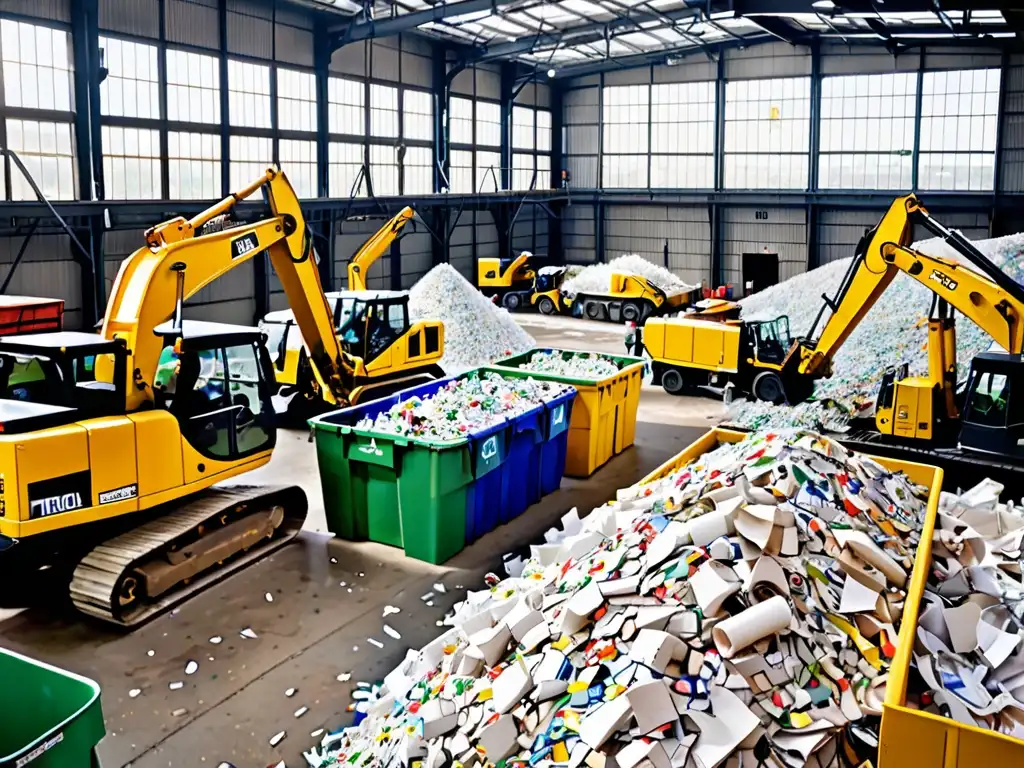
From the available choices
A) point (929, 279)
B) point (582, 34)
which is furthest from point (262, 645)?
point (582, 34)

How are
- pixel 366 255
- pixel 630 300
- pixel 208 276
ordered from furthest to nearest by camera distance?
pixel 630 300, pixel 366 255, pixel 208 276

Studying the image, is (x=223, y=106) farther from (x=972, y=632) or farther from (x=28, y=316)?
(x=972, y=632)

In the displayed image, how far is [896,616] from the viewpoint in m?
5.82

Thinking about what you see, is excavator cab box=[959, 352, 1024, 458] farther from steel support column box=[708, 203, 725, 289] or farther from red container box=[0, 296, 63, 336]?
steel support column box=[708, 203, 725, 289]

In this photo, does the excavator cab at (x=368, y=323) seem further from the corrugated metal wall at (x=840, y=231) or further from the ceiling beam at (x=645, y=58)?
the ceiling beam at (x=645, y=58)

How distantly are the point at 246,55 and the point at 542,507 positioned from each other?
1606cm

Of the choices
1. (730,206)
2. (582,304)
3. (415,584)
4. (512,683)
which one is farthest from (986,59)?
(512,683)

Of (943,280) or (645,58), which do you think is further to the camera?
(645,58)

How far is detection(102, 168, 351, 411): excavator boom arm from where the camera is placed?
8.99 m

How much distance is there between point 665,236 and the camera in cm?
3441

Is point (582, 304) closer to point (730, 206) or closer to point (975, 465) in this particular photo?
point (730, 206)

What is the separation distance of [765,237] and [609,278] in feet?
21.0

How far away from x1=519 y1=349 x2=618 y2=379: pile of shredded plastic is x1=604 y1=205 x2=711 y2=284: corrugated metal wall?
19.9 m

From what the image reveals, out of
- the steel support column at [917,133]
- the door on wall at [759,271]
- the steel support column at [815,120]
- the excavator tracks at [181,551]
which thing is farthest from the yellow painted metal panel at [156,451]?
the steel support column at [917,133]
